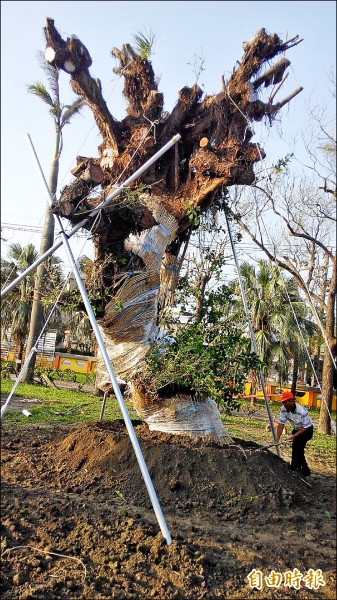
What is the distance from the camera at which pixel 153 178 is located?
633 cm

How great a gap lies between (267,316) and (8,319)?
10.7 meters

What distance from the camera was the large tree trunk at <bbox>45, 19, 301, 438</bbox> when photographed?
5.55 m

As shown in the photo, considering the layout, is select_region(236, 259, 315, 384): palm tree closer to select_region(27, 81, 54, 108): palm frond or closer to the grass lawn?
the grass lawn

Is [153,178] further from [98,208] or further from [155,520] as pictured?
[155,520]

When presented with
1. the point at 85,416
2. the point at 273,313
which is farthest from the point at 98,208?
the point at 273,313

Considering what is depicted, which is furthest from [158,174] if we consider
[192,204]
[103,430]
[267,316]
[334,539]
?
[267,316]

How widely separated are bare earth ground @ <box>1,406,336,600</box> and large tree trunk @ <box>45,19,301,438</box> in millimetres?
611

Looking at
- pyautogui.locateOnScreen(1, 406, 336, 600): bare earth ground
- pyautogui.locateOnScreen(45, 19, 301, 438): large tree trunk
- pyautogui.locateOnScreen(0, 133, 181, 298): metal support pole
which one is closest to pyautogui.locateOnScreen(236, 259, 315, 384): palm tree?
pyautogui.locateOnScreen(45, 19, 301, 438): large tree trunk

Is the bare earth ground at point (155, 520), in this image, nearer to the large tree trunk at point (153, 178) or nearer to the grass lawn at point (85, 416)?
the large tree trunk at point (153, 178)

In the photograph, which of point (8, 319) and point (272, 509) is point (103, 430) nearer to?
point (272, 509)

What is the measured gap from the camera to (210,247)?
6.82 metres

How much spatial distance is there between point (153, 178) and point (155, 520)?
13.2 feet

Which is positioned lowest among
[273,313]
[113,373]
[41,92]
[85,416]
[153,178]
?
[85,416]

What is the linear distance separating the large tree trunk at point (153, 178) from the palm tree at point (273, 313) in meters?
4.17
